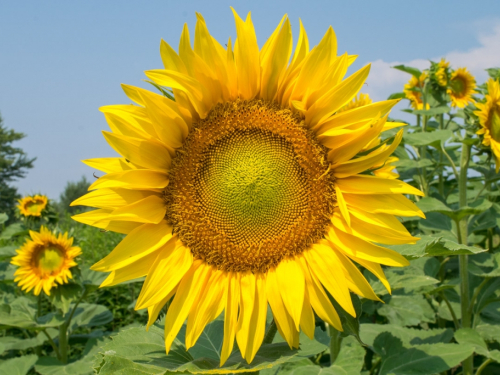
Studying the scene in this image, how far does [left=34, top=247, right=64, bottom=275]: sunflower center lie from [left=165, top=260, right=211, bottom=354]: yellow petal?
3.11 meters

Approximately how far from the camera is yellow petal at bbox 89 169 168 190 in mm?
1733

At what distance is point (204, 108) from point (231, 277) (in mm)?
673

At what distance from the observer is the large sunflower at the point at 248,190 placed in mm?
1699

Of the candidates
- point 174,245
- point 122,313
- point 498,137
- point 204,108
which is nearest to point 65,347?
point 122,313

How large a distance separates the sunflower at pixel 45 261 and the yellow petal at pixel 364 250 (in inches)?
131

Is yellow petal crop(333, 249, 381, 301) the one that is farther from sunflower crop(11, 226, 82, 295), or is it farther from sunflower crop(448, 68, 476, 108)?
sunflower crop(448, 68, 476, 108)

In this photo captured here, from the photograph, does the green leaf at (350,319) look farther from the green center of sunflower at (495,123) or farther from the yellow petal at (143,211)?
the green center of sunflower at (495,123)

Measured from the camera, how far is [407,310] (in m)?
3.53

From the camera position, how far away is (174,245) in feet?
6.24

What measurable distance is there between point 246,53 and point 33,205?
4.78 meters

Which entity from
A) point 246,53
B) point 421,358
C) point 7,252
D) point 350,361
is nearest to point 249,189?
point 246,53

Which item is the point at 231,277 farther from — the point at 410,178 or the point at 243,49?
the point at 410,178

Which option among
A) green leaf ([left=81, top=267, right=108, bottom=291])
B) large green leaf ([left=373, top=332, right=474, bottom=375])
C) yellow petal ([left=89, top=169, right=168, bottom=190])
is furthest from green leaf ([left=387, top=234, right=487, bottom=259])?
green leaf ([left=81, top=267, right=108, bottom=291])

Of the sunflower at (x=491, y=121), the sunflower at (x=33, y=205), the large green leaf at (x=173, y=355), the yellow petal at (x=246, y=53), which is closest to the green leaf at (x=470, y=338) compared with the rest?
the large green leaf at (x=173, y=355)
